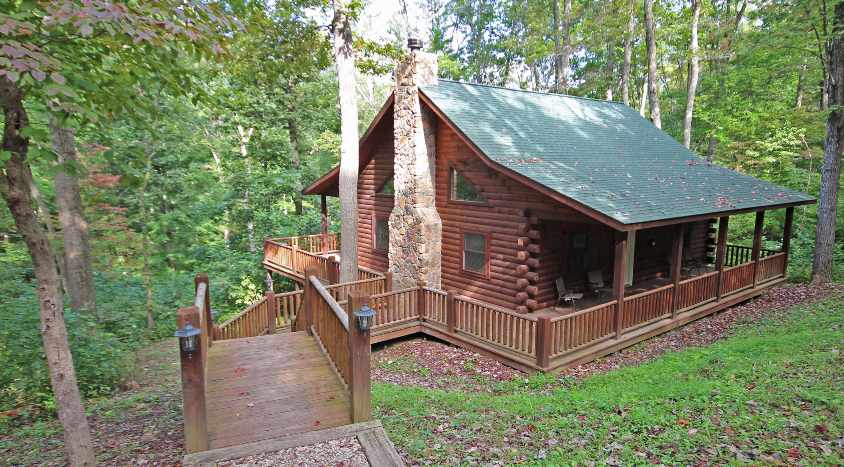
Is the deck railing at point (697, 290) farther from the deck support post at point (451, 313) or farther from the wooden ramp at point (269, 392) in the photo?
the wooden ramp at point (269, 392)

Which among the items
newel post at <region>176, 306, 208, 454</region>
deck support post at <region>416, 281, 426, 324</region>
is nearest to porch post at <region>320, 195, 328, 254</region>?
deck support post at <region>416, 281, 426, 324</region>

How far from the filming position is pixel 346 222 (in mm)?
13008

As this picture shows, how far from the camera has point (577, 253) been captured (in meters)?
12.5

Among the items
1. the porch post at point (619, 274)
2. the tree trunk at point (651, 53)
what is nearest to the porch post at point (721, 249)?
the porch post at point (619, 274)

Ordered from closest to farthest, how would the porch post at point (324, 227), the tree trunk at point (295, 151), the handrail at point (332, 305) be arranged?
the handrail at point (332, 305)
the porch post at point (324, 227)
the tree trunk at point (295, 151)

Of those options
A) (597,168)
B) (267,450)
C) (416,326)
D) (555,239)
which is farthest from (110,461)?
(597,168)

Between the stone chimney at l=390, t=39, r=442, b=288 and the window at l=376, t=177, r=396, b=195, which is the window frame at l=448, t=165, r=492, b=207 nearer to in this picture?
the stone chimney at l=390, t=39, r=442, b=288

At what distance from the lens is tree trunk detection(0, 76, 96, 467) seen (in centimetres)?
469

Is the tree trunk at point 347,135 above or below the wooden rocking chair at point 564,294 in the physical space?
above

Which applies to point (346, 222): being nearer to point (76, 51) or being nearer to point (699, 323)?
point (76, 51)

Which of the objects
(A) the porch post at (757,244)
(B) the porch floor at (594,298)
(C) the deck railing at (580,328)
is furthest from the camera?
(A) the porch post at (757,244)

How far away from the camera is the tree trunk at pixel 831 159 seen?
519 inches

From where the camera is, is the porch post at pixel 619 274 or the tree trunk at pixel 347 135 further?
the tree trunk at pixel 347 135

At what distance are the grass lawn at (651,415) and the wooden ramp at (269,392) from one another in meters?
0.98
